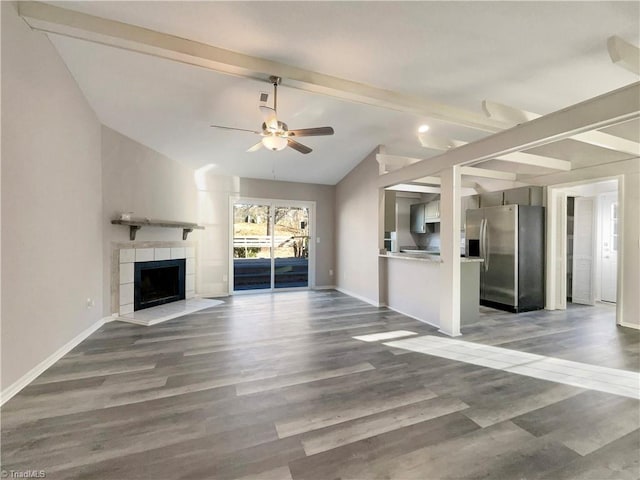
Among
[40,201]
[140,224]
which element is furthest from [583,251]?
[40,201]

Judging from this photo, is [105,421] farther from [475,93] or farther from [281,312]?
[475,93]

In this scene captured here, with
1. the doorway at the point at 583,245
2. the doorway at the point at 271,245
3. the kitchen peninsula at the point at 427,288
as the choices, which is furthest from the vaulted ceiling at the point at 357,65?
the doorway at the point at 271,245

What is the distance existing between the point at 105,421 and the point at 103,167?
3.36 m

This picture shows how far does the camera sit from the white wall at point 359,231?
512cm

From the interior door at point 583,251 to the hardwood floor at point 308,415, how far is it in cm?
254

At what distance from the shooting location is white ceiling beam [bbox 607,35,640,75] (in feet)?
7.07

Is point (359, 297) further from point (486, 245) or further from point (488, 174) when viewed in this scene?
point (488, 174)

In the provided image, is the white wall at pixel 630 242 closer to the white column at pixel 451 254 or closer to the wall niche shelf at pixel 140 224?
the white column at pixel 451 254

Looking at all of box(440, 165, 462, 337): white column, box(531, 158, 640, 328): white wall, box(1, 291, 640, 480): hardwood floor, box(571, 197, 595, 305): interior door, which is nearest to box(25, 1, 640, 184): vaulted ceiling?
box(531, 158, 640, 328): white wall

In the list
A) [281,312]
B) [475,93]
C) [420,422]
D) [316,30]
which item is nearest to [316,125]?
[316,30]

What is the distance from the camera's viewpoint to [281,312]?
453cm

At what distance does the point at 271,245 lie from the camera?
6.27m

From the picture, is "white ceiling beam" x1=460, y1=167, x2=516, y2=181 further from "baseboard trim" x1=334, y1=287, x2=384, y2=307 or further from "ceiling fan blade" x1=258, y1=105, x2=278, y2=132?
"ceiling fan blade" x1=258, y1=105, x2=278, y2=132

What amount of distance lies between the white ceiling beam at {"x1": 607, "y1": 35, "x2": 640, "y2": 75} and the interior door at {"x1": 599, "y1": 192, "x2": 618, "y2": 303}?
13.6 feet
